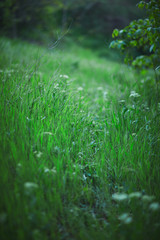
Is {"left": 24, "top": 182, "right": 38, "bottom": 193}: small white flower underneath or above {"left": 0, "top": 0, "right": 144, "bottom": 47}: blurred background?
underneath

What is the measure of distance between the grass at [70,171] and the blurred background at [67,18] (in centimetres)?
977

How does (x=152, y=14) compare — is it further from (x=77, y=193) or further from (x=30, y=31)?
(x=30, y=31)

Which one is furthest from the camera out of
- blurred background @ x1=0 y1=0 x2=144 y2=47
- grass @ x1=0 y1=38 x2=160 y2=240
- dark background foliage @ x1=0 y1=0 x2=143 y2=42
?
blurred background @ x1=0 y1=0 x2=144 y2=47

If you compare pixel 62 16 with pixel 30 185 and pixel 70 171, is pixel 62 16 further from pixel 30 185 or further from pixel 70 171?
pixel 30 185

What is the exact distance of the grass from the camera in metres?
1.25

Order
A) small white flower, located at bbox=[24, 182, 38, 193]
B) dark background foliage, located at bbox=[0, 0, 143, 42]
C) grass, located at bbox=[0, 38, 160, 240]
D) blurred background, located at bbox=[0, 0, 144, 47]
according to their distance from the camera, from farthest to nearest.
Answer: blurred background, located at bbox=[0, 0, 144, 47] → dark background foliage, located at bbox=[0, 0, 143, 42] → grass, located at bbox=[0, 38, 160, 240] → small white flower, located at bbox=[24, 182, 38, 193]

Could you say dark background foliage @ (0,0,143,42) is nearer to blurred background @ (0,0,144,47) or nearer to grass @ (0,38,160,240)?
blurred background @ (0,0,144,47)

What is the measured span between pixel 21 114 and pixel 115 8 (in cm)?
1686

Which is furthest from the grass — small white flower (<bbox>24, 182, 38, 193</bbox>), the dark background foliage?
the dark background foliage

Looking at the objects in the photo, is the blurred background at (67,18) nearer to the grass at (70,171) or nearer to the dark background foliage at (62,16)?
the dark background foliage at (62,16)

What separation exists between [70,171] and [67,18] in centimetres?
1723

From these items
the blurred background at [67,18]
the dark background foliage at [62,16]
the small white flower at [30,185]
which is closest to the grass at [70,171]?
the small white flower at [30,185]

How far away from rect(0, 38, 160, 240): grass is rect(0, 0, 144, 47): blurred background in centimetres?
977

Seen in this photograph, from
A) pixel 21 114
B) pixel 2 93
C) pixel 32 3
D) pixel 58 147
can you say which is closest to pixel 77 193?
pixel 58 147
